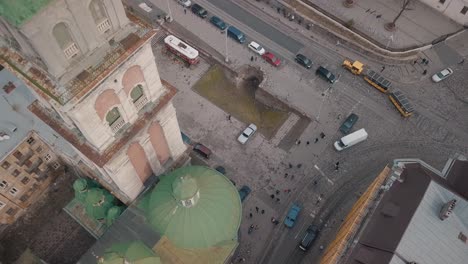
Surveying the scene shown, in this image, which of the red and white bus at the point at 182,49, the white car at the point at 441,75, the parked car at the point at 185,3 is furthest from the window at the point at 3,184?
the white car at the point at 441,75

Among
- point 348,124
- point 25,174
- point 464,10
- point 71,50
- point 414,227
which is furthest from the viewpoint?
A: point 464,10

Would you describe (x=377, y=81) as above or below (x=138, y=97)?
above

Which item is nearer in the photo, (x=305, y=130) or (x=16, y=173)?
(x=16, y=173)

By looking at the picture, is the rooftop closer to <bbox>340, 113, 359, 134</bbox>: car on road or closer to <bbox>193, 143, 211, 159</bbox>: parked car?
<bbox>340, 113, 359, 134</bbox>: car on road

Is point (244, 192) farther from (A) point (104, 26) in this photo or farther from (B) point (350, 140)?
(A) point (104, 26)

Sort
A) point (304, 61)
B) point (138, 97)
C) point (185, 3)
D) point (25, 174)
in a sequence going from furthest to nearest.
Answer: point (185, 3) < point (304, 61) < point (25, 174) < point (138, 97)

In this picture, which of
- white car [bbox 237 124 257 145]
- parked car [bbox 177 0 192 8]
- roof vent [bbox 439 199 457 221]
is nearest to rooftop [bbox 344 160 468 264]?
roof vent [bbox 439 199 457 221]

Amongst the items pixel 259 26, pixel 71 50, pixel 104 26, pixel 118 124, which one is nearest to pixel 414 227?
pixel 118 124
